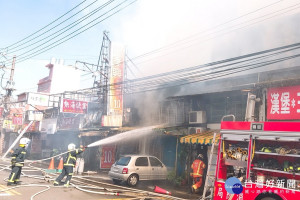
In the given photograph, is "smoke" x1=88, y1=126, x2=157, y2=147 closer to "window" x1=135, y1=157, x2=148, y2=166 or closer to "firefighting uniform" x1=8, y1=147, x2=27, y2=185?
"window" x1=135, y1=157, x2=148, y2=166

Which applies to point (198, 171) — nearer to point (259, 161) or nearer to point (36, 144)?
point (259, 161)

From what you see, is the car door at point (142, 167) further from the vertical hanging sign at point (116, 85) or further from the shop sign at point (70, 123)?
the shop sign at point (70, 123)

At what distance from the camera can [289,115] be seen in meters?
10.5

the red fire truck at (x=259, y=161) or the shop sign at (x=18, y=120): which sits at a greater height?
the shop sign at (x=18, y=120)

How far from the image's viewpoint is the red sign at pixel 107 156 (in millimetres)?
17328

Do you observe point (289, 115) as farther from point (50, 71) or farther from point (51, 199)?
point (50, 71)

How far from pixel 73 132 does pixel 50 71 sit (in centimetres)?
2300

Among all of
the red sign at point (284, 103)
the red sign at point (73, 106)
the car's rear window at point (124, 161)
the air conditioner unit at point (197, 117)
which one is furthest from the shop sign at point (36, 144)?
the red sign at point (284, 103)

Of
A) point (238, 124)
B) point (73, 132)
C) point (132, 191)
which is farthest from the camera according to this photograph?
point (73, 132)

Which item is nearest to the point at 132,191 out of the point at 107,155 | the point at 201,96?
the point at 201,96

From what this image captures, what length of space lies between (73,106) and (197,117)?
10789mm

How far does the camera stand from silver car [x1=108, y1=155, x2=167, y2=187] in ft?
37.6

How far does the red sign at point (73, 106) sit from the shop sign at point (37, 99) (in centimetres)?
479

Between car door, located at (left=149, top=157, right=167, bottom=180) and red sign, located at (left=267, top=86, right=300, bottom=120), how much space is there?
5.47 metres
